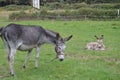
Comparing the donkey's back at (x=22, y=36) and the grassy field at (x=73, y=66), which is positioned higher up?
the donkey's back at (x=22, y=36)

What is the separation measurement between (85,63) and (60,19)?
78.7 feet

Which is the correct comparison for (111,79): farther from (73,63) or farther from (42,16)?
(42,16)

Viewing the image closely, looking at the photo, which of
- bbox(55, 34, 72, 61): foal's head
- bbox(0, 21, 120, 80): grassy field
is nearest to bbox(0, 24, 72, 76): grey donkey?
bbox(55, 34, 72, 61): foal's head

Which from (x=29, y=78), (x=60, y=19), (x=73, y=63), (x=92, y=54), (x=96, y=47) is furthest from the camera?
(x=60, y=19)

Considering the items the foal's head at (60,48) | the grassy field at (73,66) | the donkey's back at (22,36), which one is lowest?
the grassy field at (73,66)

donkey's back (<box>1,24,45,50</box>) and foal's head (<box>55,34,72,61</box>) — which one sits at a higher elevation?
donkey's back (<box>1,24,45,50</box>)

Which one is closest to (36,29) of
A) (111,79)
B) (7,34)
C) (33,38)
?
(33,38)

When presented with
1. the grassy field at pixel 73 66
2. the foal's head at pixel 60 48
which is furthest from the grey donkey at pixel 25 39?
the grassy field at pixel 73 66

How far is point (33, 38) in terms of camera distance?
11398mm

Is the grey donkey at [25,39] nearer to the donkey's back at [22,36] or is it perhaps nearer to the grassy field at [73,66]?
the donkey's back at [22,36]

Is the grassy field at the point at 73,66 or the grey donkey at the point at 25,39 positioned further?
the grassy field at the point at 73,66

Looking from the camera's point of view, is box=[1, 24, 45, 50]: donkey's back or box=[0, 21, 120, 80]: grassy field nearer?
box=[1, 24, 45, 50]: donkey's back

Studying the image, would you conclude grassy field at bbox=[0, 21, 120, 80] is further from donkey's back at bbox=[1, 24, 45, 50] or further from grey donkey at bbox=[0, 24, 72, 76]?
donkey's back at bbox=[1, 24, 45, 50]

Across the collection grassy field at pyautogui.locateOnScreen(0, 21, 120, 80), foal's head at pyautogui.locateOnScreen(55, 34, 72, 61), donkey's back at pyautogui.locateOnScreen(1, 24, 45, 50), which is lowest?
grassy field at pyautogui.locateOnScreen(0, 21, 120, 80)
